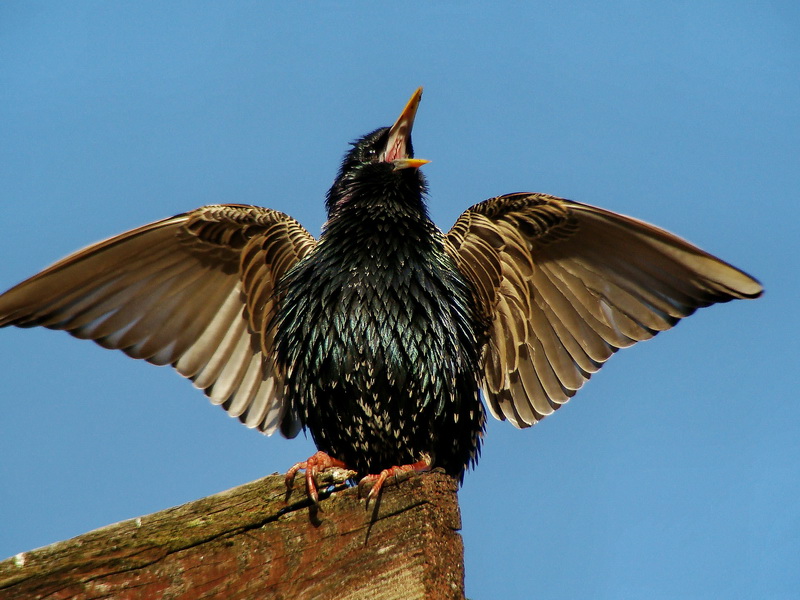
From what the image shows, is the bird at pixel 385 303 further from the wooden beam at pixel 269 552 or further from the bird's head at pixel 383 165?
the wooden beam at pixel 269 552

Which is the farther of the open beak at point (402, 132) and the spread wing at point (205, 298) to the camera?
the open beak at point (402, 132)

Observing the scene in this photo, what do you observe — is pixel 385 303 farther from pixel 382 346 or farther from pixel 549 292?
pixel 549 292

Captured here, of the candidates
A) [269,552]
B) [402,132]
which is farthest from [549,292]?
[269,552]

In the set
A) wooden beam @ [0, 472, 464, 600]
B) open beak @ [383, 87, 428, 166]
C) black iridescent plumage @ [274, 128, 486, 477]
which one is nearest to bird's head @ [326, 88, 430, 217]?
open beak @ [383, 87, 428, 166]

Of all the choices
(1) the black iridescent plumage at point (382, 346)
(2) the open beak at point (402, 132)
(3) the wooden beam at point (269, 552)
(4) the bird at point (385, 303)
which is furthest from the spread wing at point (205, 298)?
(3) the wooden beam at point (269, 552)

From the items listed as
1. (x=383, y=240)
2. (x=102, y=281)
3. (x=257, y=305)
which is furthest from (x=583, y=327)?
(x=102, y=281)

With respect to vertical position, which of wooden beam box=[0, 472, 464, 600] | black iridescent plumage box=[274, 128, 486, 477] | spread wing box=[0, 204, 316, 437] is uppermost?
spread wing box=[0, 204, 316, 437]

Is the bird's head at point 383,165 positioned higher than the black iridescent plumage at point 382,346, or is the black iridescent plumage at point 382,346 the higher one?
the bird's head at point 383,165

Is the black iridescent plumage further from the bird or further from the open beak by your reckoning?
the open beak
